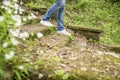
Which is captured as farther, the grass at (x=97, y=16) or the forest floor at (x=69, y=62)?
the grass at (x=97, y=16)

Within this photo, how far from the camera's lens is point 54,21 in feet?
28.2

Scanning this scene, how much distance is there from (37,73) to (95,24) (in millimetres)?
6722

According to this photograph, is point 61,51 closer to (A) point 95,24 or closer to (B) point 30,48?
(B) point 30,48

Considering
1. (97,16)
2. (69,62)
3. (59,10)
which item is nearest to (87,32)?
(59,10)

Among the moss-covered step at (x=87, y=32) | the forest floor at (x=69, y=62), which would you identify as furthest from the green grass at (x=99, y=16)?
the forest floor at (x=69, y=62)

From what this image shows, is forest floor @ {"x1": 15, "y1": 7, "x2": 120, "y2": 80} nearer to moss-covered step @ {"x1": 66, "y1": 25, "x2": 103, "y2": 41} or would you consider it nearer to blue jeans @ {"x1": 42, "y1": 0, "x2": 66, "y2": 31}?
blue jeans @ {"x1": 42, "y1": 0, "x2": 66, "y2": 31}

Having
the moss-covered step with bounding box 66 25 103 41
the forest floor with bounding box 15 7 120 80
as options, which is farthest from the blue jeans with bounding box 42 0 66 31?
the forest floor with bounding box 15 7 120 80

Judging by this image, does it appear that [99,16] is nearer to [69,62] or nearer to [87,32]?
[87,32]

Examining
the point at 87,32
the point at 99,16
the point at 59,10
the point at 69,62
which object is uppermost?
the point at 59,10

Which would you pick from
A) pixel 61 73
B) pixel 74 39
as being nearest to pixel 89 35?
pixel 74 39

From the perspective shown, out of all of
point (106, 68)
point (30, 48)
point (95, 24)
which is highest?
point (30, 48)

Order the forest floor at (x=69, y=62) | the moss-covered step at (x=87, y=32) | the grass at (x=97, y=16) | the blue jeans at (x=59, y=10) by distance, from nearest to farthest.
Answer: the forest floor at (x=69, y=62) < the blue jeans at (x=59, y=10) < the moss-covered step at (x=87, y=32) < the grass at (x=97, y=16)

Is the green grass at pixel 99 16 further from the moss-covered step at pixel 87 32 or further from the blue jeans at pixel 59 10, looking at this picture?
the blue jeans at pixel 59 10

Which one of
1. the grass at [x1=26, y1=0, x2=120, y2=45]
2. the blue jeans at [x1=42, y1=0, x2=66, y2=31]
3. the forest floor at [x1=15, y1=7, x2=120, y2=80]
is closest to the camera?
the forest floor at [x1=15, y1=7, x2=120, y2=80]
